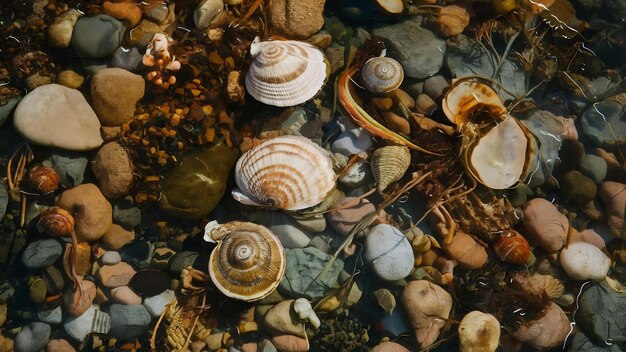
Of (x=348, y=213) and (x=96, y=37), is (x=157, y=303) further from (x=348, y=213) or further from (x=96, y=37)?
(x=96, y=37)

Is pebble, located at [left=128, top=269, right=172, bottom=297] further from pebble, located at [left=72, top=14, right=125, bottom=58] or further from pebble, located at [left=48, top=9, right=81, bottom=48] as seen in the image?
pebble, located at [left=48, top=9, right=81, bottom=48]

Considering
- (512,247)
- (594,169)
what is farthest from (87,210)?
(594,169)

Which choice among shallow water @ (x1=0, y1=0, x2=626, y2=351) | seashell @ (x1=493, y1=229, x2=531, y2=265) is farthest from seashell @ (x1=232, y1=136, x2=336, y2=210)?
seashell @ (x1=493, y1=229, x2=531, y2=265)

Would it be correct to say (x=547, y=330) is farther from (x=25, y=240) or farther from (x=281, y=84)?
(x=25, y=240)

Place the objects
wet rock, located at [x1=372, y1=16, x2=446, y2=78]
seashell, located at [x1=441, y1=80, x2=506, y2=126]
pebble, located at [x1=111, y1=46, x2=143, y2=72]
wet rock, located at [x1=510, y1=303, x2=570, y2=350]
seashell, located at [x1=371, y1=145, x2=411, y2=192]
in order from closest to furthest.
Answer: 1. wet rock, located at [x1=510, y1=303, x2=570, y2=350]
2. seashell, located at [x1=371, y1=145, x2=411, y2=192]
3. seashell, located at [x1=441, y1=80, x2=506, y2=126]
4. pebble, located at [x1=111, y1=46, x2=143, y2=72]
5. wet rock, located at [x1=372, y1=16, x2=446, y2=78]

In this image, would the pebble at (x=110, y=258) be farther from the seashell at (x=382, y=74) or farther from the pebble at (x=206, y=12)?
the seashell at (x=382, y=74)

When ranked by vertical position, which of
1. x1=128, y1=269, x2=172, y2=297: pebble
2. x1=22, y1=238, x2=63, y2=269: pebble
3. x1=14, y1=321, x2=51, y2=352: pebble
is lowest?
x1=14, y1=321, x2=51, y2=352: pebble

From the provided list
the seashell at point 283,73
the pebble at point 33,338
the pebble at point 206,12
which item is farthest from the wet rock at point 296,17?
the pebble at point 33,338
